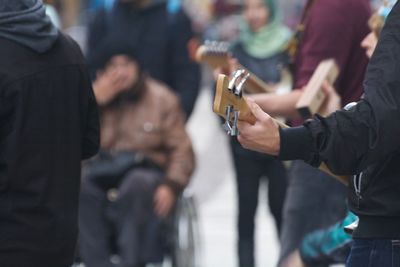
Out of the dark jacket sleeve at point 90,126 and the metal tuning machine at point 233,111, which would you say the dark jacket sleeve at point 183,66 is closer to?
the dark jacket sleeve at point 90,126

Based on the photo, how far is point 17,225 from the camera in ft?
12.8

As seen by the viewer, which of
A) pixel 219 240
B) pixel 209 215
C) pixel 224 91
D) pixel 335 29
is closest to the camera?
pixel 224 91

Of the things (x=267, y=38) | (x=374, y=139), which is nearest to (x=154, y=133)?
(x=267, y=38)

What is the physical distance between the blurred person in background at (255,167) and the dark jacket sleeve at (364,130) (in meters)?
3.23

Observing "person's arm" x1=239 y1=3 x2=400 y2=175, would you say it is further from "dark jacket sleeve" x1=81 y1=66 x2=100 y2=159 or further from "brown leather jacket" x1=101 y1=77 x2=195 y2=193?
"brown leather jacket" x1=101 y1=77 x2=195 y2=193

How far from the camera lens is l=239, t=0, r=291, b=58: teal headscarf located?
25.1 ft

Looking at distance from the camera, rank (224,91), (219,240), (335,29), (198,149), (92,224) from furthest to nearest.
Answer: (198,149) → (219,240) → (92,224) → (335,29) → (224,91)

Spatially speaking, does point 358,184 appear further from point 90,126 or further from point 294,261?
point 294,261

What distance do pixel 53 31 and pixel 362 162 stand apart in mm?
1290

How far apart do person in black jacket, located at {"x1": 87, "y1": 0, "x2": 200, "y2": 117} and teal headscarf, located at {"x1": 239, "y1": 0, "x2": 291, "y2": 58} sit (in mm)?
364

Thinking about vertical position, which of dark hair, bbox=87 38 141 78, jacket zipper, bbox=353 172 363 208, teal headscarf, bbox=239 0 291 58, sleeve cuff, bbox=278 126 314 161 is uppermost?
sleeve cuff, bbox=278 126 314 161

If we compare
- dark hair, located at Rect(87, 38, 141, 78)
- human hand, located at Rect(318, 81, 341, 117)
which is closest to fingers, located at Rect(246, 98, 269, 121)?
human hand, located at Rect(318, 81, 341, 117)

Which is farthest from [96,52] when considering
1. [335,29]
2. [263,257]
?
[335,29]

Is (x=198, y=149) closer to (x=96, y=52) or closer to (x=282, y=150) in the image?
(x=96, y=52)
